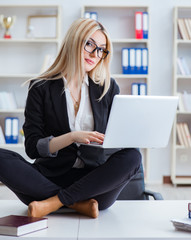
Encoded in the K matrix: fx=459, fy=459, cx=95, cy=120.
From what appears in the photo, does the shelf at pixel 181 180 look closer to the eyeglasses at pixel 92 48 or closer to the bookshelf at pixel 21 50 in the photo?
the bookshelf at pixel 21 50

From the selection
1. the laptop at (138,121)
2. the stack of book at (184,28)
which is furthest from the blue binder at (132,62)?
the laptop at (138,121)

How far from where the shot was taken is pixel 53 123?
2000mm

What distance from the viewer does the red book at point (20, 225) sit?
4.89 ft

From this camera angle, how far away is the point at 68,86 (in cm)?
208

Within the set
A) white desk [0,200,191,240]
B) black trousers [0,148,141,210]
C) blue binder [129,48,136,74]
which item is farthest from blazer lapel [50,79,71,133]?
blue binder [129,48,136,74]

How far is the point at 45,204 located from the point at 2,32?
350 cm

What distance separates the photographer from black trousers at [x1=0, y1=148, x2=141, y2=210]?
5.83ft

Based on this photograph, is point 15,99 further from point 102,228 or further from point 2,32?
point 102,228

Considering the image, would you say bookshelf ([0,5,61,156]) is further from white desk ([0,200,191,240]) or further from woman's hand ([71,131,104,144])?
woman's hand ([71,131,104,144])

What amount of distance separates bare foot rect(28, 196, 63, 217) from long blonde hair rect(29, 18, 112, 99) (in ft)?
1.80

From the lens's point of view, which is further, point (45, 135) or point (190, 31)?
point (190, 31)

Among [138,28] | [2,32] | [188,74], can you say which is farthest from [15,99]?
[188,74]

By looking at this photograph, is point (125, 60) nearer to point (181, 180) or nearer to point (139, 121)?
point (181, 180)

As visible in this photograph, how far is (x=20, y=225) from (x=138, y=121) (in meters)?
Result: 0.57
